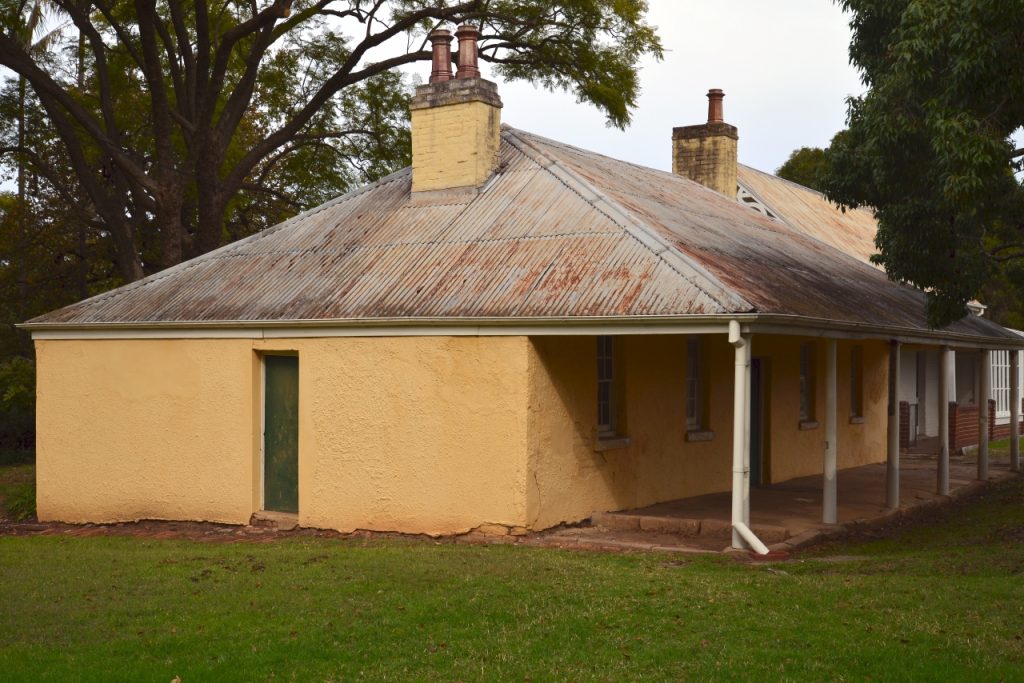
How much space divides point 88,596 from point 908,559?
25.4 ft

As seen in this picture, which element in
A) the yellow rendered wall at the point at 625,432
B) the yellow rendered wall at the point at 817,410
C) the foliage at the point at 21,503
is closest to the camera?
the yellow rendered wall at the point at 625,432

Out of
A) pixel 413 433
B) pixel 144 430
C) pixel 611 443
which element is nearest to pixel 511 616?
pixel 413 433

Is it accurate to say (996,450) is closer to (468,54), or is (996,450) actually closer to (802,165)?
(468,54)

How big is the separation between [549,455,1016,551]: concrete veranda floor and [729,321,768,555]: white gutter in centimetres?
58

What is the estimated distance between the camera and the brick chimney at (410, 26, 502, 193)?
16.1 metres

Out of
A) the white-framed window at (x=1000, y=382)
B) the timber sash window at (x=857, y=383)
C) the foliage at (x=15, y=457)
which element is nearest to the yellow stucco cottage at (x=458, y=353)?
the timber sash window at (x=857, y=383)

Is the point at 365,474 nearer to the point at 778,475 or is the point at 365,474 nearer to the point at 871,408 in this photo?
the point at 778,475

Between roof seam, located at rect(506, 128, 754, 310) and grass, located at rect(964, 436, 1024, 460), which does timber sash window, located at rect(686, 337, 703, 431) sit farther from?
grass, located at rect(964, 436, 1024, 460)

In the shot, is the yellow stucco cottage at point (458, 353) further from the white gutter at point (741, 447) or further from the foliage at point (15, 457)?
the foliage at point (15, 457)

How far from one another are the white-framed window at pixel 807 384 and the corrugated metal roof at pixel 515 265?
166 centimetres

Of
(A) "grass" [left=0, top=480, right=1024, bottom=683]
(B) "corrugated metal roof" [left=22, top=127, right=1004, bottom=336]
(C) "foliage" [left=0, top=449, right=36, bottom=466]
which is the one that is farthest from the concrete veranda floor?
(C) "foliage" [left=0, top=449, right=36, bottom=466]

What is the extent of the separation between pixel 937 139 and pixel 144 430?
424 inches

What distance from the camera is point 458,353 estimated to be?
525 inches

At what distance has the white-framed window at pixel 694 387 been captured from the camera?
16.6 m
